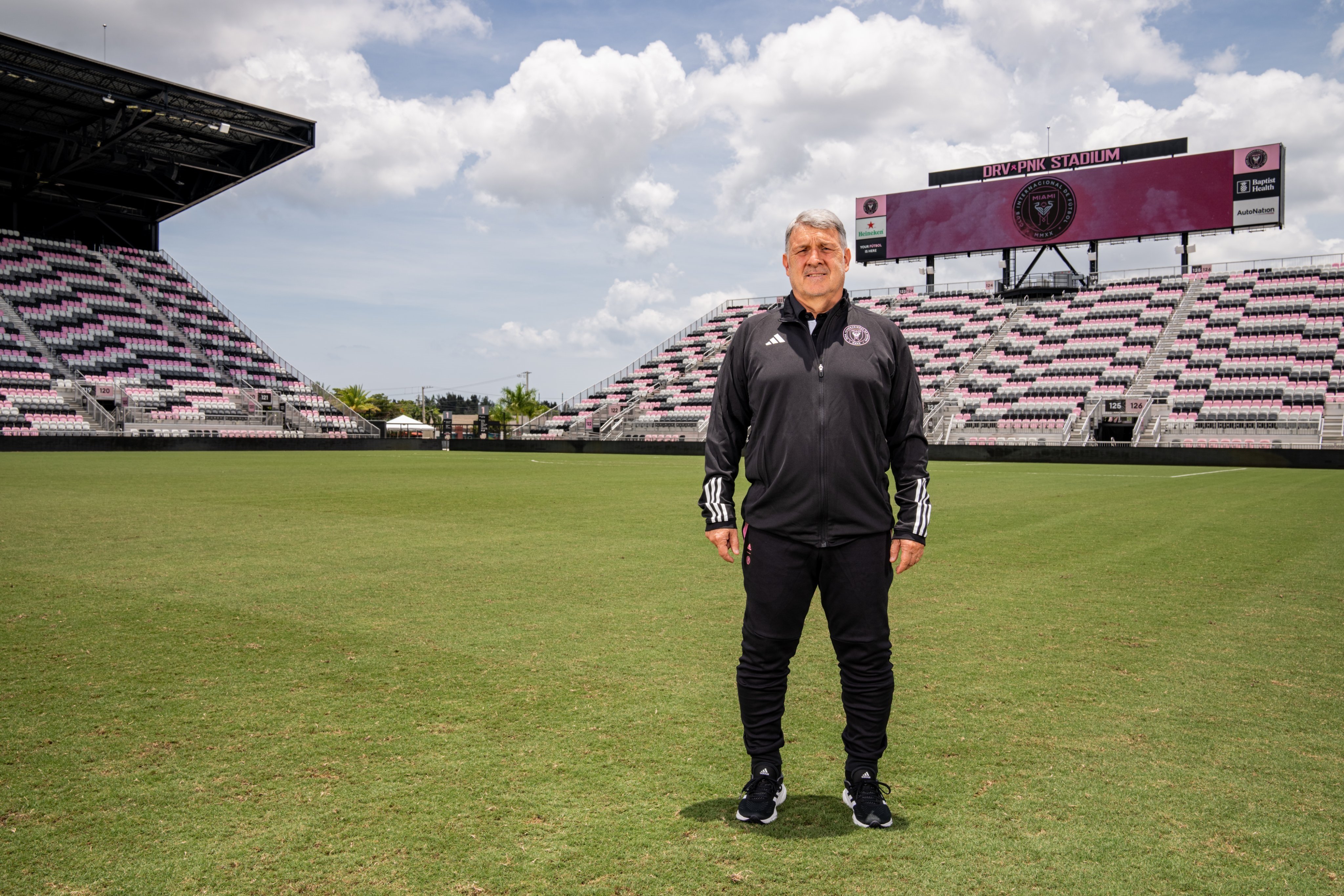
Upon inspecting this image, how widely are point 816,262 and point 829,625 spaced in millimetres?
1185

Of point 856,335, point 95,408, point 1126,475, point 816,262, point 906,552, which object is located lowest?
point 1126,475

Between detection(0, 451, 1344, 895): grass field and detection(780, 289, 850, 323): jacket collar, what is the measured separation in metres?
1.61

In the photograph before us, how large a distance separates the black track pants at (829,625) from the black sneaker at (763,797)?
0.04 metres

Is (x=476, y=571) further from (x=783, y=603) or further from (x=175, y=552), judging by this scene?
(x=783, y=603)

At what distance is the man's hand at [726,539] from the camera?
3.05 metres

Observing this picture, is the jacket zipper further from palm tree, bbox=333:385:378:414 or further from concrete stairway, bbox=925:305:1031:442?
palm tree, bbox=333:385:378:414

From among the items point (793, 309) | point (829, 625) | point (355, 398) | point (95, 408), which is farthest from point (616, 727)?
point (355, 398)

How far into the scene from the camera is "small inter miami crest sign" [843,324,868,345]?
2.94m

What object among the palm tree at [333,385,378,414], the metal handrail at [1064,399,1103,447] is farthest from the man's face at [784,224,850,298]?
the palm tree at [333,385,378,414]

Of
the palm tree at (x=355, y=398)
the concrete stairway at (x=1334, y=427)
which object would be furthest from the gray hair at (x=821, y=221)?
the palm tree at (x=355, y=398)

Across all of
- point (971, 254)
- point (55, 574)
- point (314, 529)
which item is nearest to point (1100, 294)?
point (971, 254)

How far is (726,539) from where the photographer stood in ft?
10.1

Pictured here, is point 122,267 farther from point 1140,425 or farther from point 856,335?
point 856,335

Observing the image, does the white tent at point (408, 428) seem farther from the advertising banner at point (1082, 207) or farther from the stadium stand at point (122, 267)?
the advertising banner at point (1082, 207)
